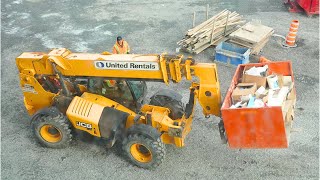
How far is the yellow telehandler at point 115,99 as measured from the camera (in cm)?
707

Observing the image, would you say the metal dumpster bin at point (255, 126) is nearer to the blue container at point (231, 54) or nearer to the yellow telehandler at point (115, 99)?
the yellow telehandler at point (115, 99)

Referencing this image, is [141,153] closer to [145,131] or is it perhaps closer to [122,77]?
[145,131]

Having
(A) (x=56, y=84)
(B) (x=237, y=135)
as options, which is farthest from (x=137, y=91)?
(B) (x=237, y=135)

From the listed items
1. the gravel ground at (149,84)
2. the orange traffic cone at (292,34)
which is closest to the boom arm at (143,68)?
the gravel ground at (149,84)

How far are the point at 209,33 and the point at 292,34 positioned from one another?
2915 millimetres

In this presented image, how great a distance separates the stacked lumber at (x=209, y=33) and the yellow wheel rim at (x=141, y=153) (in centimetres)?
563

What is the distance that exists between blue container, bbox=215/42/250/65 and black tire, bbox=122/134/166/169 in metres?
5.15

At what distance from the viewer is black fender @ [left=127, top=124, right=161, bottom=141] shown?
23.9 feet

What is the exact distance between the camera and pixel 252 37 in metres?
12.1

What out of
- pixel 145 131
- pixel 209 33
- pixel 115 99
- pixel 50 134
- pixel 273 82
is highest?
pixel 273 82

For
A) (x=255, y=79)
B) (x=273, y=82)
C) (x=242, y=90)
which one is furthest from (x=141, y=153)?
(x=273, y=82)

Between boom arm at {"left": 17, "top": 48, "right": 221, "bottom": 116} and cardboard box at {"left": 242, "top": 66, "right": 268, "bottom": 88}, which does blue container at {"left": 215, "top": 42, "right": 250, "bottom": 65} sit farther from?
boom arm at {"left": 17, "top": 48, "right": 221, "bottom": 116}

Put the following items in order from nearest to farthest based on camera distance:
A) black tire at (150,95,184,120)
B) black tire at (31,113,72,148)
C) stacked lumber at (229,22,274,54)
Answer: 1. black tire at (31,113,72,148)
2. black tire at (150,95,184,120)
3. stacked lumber at (229,22,274,54)

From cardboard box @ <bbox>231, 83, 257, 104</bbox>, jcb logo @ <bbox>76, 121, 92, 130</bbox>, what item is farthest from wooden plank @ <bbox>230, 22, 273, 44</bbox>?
jcb logo @ <bbox>76, 121, 92, 130</bbox>
